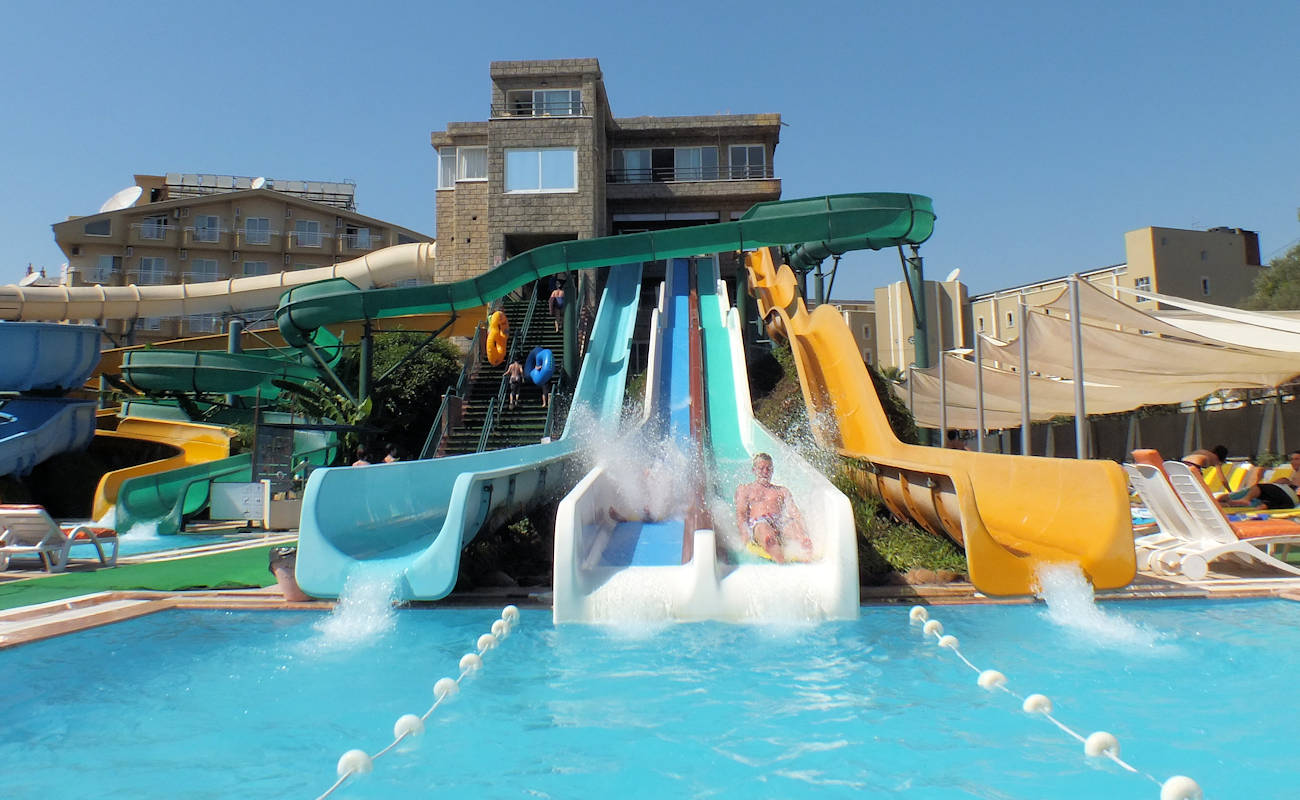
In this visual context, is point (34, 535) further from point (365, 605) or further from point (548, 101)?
point (548, 101)

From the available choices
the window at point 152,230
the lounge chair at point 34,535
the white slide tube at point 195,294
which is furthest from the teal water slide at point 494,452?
the window at point 152,230

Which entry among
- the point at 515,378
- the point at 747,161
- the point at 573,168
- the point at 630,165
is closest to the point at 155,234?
the point at 630,165

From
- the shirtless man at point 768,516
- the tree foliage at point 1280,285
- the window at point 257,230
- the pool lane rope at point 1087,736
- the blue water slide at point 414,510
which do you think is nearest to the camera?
→ the pool lane rope at point 1087,736

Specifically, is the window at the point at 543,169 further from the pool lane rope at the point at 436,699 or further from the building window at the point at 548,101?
the pool lane rope at the point at 436,699

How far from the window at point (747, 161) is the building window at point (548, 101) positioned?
5.96m

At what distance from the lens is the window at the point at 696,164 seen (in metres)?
29.0

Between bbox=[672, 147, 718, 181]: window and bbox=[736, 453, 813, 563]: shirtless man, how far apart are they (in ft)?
75.4

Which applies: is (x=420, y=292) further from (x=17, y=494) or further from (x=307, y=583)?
(x=17, y=494)

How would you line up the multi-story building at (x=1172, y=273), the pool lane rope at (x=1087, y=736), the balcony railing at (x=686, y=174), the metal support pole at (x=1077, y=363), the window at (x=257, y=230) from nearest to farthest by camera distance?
the pool lane rope at (x=1087, y=736) < the metal support pole at (x=1077, y=363) < the balcony railing at (x=686, y=174) < the multi-story building at (x=1172, y=273) < the window at (x=257, y=230)

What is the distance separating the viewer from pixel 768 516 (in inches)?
283

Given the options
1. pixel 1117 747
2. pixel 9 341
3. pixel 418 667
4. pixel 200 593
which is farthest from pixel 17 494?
pixel 1117 747

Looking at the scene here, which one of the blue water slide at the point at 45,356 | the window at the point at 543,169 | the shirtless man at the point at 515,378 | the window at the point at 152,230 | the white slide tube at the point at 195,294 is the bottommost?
the shirtless man at the point at 515,378

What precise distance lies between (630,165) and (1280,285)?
28.7 metres

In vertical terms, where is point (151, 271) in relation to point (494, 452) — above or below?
above
